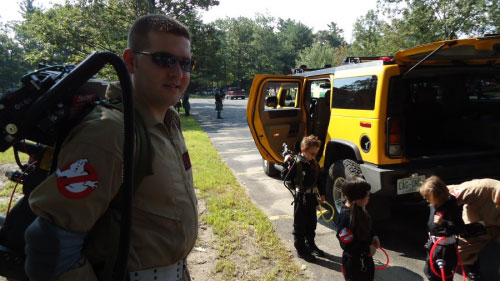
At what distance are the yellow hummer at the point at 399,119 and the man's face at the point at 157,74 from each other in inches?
100

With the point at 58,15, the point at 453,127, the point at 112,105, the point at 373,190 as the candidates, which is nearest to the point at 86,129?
the point at 112,105

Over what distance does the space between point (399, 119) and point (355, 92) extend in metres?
0.66

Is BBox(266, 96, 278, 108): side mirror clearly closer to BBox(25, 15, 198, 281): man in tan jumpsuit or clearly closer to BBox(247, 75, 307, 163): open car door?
BBox(247, 75, 307, 163): open car door

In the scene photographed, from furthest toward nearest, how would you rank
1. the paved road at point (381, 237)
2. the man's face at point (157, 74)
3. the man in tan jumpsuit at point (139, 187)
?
1. the paved road at point (381, 237)
2. the man's face at point (157, 74)
3. the man in tan jumpsuit at point (139, 187)

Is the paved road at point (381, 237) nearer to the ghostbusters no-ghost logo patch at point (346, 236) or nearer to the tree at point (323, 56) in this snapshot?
the ghostbusters no-ghost logo patch at point (346, 236)

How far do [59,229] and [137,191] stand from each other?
273mm

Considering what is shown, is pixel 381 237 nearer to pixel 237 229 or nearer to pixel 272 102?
pixel 237 229

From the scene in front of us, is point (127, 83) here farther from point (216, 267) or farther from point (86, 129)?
point (216, 267)

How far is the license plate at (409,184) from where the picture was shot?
3.14 m

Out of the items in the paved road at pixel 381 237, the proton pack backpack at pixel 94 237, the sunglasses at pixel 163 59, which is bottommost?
the paved road at pixel 381 237

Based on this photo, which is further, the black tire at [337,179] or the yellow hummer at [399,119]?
the black tire at [337,179]

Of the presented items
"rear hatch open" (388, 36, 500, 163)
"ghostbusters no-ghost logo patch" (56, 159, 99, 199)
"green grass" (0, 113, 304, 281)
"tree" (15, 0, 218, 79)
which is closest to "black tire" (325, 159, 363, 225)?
"rear hatch open" (388, 36, 500, 163)

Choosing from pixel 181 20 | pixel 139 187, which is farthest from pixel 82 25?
pixel 139 187

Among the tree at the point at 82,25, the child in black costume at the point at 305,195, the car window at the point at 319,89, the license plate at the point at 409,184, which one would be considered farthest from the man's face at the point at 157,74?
the tree at the point at 82,25
